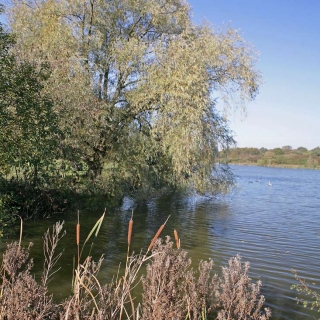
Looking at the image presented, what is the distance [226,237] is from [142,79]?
722 cm

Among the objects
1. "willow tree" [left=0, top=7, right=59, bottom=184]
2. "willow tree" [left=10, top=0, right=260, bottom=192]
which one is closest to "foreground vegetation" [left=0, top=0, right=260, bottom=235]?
"willow tree" [left=10, top=0, right=260, bottom=192]

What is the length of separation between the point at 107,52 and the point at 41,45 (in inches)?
119

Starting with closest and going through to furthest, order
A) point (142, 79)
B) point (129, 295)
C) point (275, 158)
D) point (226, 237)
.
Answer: point (129, 295) < point (226, 237) < point (142, 79) < point (275, 158)

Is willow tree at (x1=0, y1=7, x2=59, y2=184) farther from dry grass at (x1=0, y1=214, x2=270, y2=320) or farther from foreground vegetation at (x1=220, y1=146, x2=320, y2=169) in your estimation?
foreground vegetation at (x1=220, y1=146, x2=320, y2=169)

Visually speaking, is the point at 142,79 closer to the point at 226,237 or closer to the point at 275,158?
the point at 226,237

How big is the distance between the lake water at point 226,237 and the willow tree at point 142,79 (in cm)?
169

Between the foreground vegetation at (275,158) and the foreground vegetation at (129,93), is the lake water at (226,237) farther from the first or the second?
the foreground vegetation at (275,158)

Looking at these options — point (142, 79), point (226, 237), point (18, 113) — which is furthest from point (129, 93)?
point (18, 113)

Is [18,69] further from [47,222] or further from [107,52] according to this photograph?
[107,52]

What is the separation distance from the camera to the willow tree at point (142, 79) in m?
14.4

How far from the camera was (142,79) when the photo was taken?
15.5 m

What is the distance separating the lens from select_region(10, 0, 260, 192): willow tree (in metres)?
14.4

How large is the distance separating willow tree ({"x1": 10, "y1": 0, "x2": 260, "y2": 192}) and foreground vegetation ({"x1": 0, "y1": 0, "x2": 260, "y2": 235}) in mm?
43

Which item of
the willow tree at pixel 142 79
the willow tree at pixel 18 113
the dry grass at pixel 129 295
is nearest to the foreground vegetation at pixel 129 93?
the willow tree at pixel 142 79
